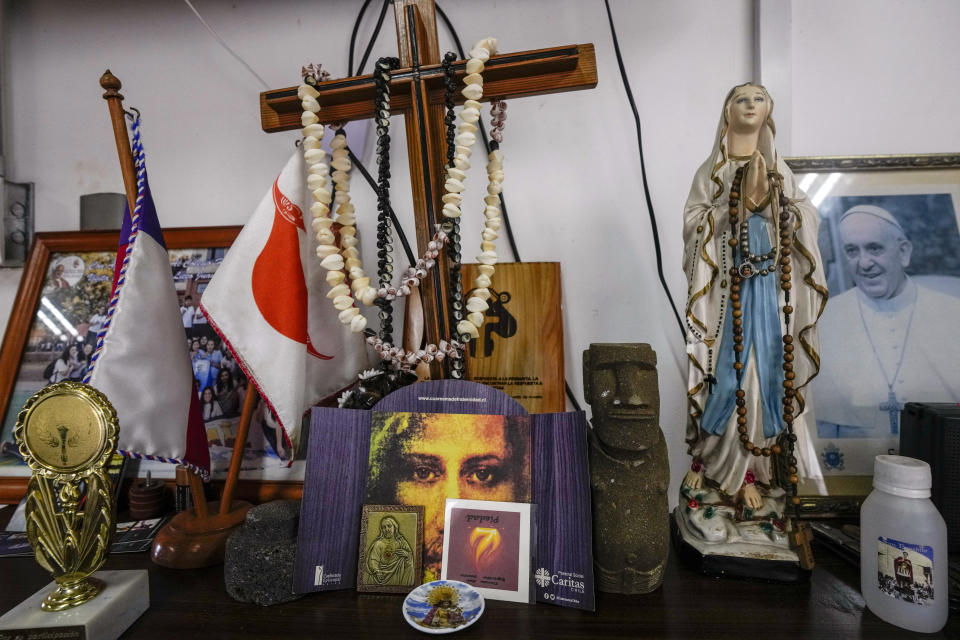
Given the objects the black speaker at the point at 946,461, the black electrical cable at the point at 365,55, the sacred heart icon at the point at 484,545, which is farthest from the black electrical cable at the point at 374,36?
the black speaker at the point at 946,461

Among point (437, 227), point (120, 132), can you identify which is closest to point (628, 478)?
point (437, 227)

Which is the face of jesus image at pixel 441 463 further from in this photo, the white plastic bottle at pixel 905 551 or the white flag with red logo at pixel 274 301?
the white plastic bottle at pixel 905 551

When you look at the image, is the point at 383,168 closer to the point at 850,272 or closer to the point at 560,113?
the point at 560,113

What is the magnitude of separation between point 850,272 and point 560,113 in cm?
65

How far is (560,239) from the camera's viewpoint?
102 centimetres

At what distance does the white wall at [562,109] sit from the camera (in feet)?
3.19

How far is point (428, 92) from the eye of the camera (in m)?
0.78

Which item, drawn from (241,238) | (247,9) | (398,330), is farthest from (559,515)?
(247,9)

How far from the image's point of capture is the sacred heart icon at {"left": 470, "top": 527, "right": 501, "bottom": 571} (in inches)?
24.9

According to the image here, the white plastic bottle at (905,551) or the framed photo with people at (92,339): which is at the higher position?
the framed photo with people at (92,339)

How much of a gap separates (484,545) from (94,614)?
46 cm

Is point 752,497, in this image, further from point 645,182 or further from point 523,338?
point 645,182

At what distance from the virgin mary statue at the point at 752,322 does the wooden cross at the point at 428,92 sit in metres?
0.27

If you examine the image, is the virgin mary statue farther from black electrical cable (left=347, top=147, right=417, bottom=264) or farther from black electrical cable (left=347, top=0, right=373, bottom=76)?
black electrical cable (left=347, top=0, right=373, bottom=76)
